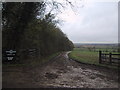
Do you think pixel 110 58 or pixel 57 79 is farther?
pixel 110 58

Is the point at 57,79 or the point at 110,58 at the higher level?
the point at 110,58

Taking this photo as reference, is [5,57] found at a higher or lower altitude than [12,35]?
lower

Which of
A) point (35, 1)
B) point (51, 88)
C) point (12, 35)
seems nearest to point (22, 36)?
point (12, 35)

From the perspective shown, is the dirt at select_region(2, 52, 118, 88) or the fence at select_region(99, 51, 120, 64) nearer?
the dirt at select_region(2, 52, 118, 88)

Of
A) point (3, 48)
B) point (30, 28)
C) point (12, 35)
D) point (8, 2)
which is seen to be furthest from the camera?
point (30, 28)

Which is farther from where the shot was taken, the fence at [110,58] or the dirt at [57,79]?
the fence at [110,58]

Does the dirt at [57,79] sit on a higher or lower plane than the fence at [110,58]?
lower

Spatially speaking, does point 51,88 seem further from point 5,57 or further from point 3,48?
point 3,48

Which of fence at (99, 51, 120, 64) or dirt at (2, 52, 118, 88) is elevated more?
fence at (99, 51, 120, 64)

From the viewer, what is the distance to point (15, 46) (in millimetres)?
15227

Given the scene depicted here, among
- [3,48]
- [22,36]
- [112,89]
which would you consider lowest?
[112,89]

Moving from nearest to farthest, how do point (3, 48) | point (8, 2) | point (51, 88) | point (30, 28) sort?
point (51, 88) < point (8, 2) < point (3, 48) < point (30, 28)

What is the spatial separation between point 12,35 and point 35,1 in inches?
138

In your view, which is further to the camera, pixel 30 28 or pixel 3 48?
pixel 30 28
